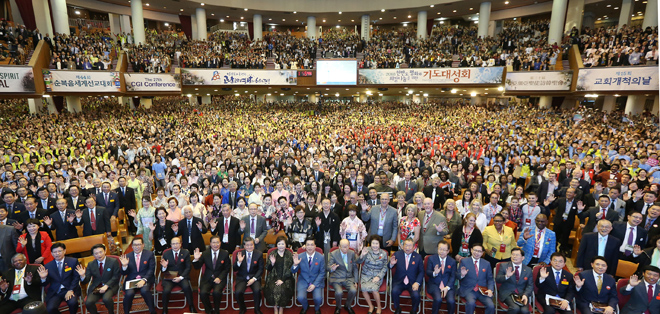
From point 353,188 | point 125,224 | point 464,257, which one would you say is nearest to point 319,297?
point 464,257

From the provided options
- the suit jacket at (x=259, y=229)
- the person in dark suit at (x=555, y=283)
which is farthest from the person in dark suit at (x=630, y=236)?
the suit jacket at (x=259, y=229)

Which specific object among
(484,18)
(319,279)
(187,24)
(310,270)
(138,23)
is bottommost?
(319,279)

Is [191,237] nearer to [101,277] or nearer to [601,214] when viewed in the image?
[101,277]

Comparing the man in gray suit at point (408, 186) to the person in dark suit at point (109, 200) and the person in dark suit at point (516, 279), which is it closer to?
the person in dark suit at point (516, 279)

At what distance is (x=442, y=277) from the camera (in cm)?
443

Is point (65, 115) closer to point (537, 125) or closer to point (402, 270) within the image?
point (402, 270)

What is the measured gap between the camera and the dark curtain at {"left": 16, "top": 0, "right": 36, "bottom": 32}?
2061cm

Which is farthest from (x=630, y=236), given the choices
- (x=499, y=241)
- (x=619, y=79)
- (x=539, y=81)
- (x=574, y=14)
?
(x=574, y=14)

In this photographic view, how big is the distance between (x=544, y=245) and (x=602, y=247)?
0.75m

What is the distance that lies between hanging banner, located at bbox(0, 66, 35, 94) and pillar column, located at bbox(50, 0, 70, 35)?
7.55m

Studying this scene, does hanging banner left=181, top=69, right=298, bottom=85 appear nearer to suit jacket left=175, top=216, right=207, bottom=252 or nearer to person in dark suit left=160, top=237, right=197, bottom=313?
suit jacket left=175, top=216, right=207, bottom=252

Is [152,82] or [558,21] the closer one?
[152,82]

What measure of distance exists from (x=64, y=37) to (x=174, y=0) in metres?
9.13

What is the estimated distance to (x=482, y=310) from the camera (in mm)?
4758
